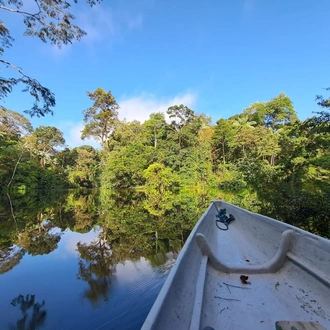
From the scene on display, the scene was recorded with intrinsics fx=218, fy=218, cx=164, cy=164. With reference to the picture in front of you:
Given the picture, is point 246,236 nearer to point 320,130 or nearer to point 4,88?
point 320,130

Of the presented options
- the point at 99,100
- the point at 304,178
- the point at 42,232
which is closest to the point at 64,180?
the point at 99,100

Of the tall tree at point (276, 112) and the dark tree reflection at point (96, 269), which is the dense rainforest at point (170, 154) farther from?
the dark tree reflection at point (96, 269)

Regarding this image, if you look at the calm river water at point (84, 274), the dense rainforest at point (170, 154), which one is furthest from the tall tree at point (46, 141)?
the calm river water at point (84, 274)

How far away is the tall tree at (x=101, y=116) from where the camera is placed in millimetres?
27453

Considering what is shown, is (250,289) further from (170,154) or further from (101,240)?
(170,154)

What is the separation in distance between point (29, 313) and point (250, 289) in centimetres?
224

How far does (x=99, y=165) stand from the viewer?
99.9ft

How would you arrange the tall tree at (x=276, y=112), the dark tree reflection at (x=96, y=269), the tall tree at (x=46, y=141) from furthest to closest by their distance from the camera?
the tall tree at (x=46, y=141), the tall tree at (x=276, y=112), the dark tree reflection at (x=96, y=269)

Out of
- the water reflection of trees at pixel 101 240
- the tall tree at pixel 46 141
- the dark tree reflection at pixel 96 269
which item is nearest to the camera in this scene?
the dark tree reflection at pixel 96 269

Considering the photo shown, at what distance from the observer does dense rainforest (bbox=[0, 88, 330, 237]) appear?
1417cm

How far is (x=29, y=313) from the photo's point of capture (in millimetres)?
2268

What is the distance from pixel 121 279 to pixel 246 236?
1.79 meters

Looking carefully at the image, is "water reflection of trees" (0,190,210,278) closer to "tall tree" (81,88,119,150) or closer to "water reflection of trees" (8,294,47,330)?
"water reflection of trees" (8,294,47,330)

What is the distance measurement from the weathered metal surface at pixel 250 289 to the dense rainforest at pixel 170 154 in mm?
7809
